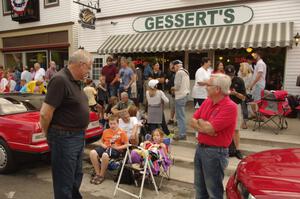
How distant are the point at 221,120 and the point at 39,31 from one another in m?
13.7

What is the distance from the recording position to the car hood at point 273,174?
2.38 metres

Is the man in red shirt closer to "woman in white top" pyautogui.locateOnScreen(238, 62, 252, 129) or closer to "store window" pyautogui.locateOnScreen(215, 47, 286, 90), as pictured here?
"woman in white top" pyautogui.locateOnScreen(238, 62, 252, 129)

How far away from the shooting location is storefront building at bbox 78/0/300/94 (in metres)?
8.37

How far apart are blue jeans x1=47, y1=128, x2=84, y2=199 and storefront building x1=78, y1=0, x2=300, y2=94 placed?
261 inches

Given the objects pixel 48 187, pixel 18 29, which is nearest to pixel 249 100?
pixel 48 187

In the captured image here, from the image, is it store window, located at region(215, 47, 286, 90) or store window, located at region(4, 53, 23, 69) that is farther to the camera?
store window, located at region(4, 53, 23, 69)

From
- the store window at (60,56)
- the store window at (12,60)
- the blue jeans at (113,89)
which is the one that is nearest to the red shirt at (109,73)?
the blue jeans at (113,89)

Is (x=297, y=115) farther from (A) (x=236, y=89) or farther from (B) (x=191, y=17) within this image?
(B) (x=191, y=17)

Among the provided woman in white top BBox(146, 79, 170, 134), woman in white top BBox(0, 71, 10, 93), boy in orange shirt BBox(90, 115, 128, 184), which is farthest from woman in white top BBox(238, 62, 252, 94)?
woman in white top BBox(0, 71, 10, 93)

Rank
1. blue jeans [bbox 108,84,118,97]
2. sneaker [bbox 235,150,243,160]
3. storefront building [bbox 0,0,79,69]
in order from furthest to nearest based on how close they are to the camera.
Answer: storefront building [bbox 0,0,79,69] < blue jeans [bbox 108,84,118,97] < sneaker [bbox 235,150,243,160]

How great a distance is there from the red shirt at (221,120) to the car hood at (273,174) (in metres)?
0.40

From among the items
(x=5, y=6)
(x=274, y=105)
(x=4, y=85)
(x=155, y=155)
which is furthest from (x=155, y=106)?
(x=5, y=6)

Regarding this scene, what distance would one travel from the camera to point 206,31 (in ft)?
31.0

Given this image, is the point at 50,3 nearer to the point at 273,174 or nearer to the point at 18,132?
the point at 18,132
